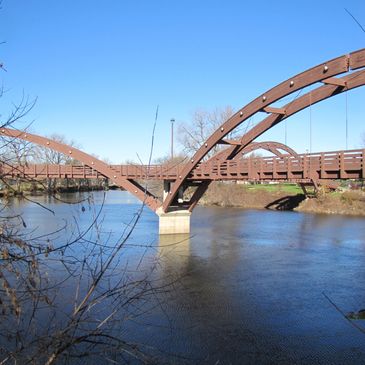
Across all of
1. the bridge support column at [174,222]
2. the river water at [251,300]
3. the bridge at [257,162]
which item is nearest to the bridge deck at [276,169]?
the bridge at [257,162]

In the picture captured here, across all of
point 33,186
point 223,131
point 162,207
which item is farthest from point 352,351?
point 162,207

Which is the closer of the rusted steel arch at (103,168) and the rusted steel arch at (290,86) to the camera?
the rusted steel arch at (290,86)

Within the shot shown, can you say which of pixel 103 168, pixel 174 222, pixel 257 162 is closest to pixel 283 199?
pixel 174 222

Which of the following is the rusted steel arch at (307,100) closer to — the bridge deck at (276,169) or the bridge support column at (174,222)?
the bridge deck at (276,169)

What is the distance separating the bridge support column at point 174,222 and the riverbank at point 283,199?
2088 cm

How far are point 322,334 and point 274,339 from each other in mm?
1168

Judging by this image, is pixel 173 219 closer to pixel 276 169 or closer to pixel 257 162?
pixel 257 162

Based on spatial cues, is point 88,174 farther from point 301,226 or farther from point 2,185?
point 2,185

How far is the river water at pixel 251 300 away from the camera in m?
7.81

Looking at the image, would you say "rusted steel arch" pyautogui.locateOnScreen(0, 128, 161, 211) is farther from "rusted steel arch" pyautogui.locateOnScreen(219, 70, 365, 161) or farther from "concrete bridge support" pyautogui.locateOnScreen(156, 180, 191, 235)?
"rusted steel arch" pyautogui.locateOnScreen(219, 70, 365, 161)

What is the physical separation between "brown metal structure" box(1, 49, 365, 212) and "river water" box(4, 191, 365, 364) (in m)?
3.56

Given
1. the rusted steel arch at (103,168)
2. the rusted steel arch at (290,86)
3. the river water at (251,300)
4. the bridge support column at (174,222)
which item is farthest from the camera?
the rusted steel arch at (103,168)

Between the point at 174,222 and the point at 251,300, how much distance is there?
13529 millimetres

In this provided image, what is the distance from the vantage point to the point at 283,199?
157 feet
